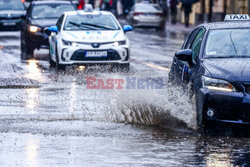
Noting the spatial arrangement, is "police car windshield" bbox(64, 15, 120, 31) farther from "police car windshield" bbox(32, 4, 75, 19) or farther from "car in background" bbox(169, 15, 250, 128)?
"car in background" bbox(169, 15, 250, 128)

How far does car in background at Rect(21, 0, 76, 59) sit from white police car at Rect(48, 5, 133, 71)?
3995 millimetres

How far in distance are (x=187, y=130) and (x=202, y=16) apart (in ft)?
129

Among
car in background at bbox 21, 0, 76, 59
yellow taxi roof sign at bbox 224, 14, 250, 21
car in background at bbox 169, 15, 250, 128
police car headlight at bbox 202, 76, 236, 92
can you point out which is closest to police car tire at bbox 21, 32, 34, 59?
car in background at bbox 21, 0, 76, 59

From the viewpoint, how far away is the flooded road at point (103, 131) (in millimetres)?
7988

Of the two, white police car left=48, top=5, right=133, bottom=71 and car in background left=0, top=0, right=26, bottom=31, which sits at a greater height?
white police car left=48, top=5, right=133, bottom=71

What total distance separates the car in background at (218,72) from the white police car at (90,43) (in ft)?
22.6

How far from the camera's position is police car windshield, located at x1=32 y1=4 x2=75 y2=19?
2408 centimetres

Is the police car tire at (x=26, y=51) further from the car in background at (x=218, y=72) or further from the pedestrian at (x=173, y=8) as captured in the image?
the pedestrian at (x=173, y=8)

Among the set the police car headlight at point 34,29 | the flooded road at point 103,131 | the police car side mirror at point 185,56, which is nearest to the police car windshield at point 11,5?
the police car headlight at point 34,29

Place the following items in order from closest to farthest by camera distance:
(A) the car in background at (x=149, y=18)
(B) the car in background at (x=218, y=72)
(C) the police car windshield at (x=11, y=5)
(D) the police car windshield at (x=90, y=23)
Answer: (B) the car in background at (x=218, y=72) → (D) the police car windshield at (x=90, y=23) → (C) the police car windshield at (x=11, y=5) → (A) the car in background at (x=149, y=18)

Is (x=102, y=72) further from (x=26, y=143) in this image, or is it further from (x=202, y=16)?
(x=202, y=16)

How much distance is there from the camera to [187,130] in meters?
9.80

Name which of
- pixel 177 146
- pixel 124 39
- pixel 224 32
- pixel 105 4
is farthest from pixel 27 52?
pixel 105 4

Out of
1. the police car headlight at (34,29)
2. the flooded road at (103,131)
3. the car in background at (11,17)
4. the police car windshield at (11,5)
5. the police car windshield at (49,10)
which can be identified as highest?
the flooded road at (103,131)
